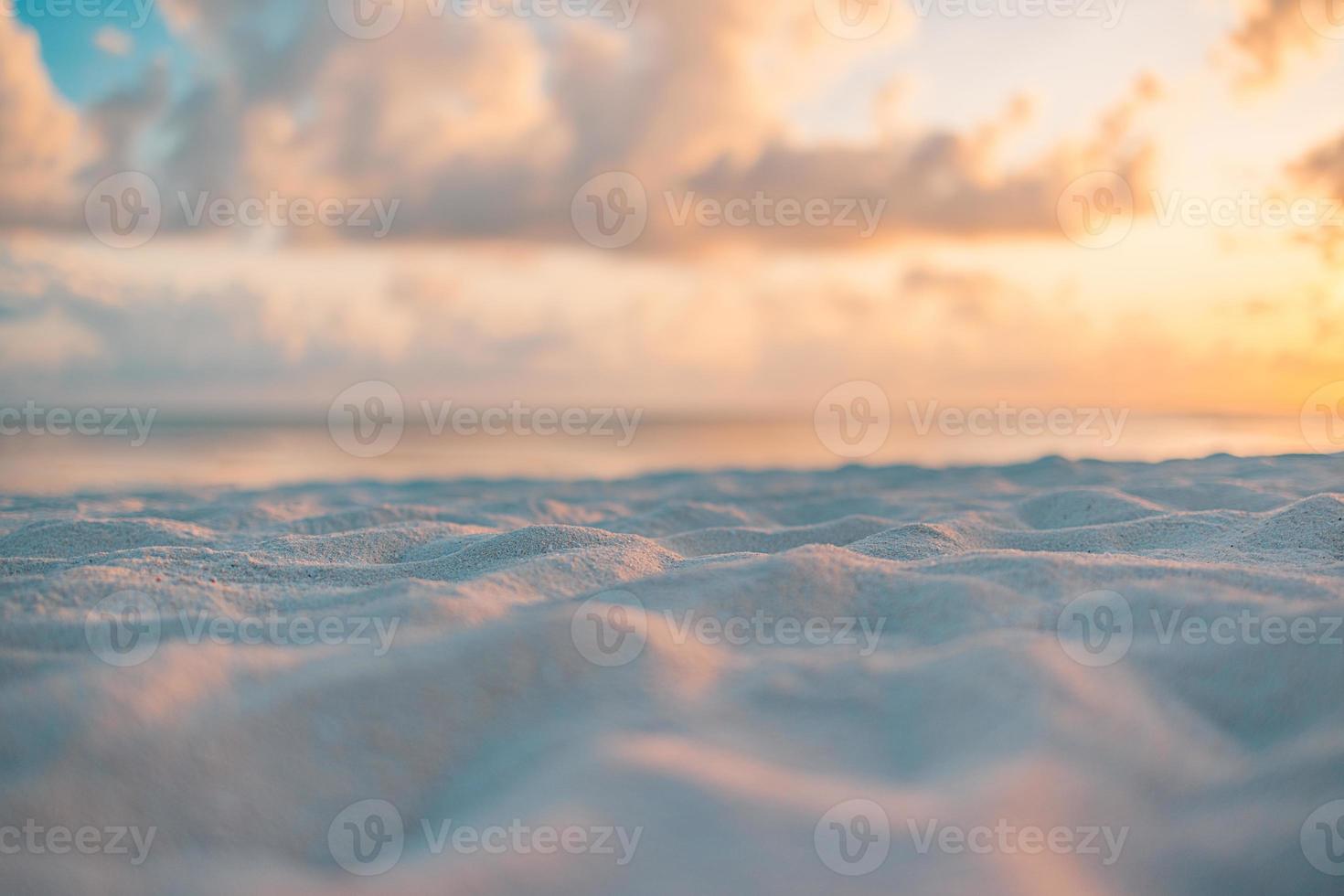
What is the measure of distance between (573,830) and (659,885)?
21 centimetres

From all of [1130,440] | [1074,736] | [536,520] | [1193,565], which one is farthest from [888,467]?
[1130,440]

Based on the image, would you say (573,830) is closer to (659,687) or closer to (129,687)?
(659,687)
